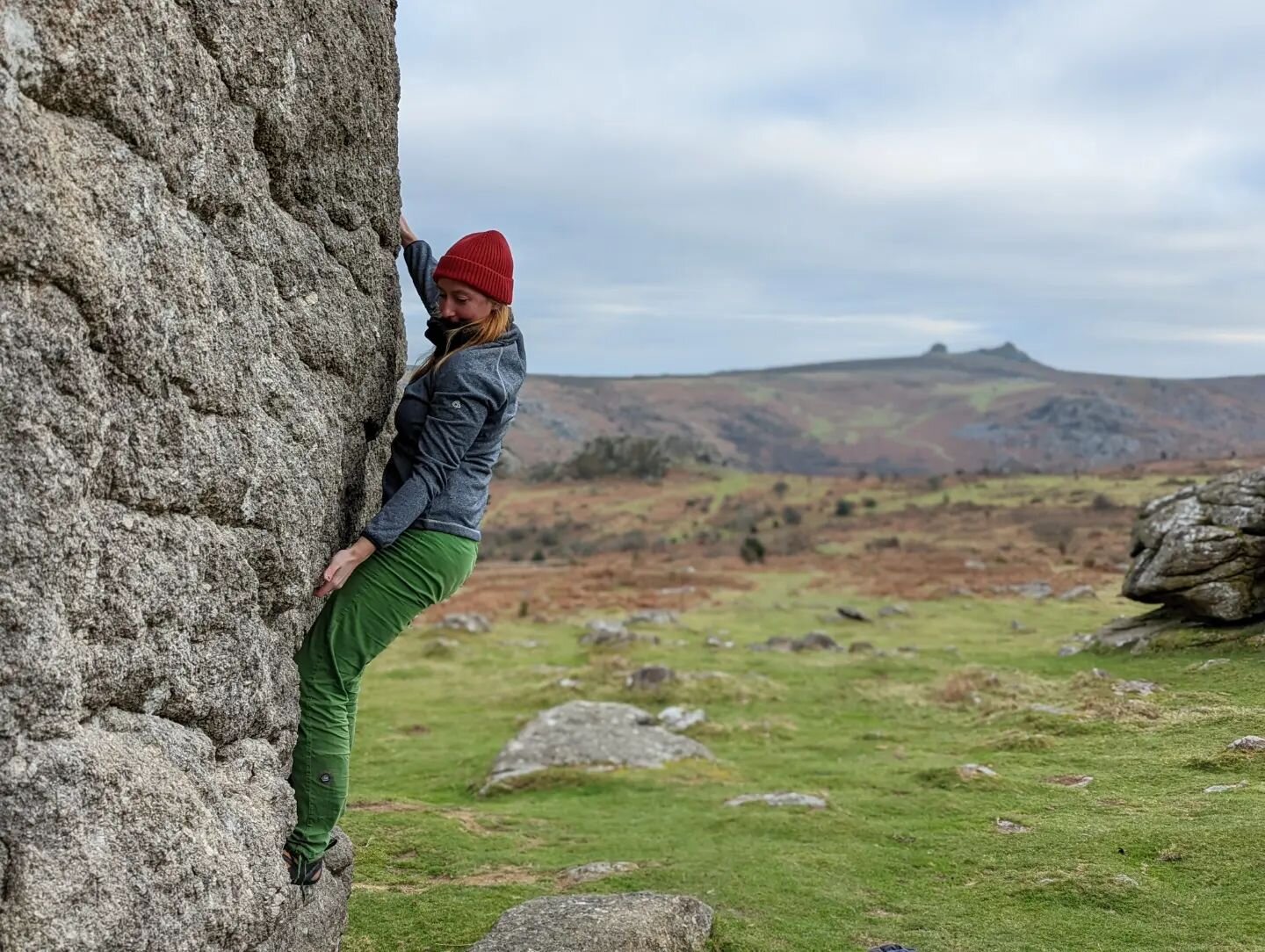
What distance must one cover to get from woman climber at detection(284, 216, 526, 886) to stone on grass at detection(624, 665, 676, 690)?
1331cm

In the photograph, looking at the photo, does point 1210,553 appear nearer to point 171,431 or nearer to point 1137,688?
point 1137,688

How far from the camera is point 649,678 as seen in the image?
19859 mm

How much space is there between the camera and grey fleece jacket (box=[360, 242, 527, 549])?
6.12m

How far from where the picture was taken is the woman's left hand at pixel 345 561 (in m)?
6.08

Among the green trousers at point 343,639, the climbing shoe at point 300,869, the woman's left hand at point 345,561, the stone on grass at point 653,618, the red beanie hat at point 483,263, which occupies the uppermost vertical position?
the red beanie hat at point 483,263

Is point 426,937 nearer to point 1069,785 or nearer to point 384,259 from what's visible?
point 384,259

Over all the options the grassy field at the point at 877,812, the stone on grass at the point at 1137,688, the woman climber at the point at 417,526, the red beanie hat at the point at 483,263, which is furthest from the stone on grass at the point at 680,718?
the red beanie hat at the point at 483,263

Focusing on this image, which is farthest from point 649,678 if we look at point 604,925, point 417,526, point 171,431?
point 171,431

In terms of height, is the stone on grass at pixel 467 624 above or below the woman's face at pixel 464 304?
below

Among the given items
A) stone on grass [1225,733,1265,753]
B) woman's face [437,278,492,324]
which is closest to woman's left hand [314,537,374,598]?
woman's face [437,278,492,324]

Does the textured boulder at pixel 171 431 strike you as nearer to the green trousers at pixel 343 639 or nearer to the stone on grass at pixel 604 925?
the green trousers at pixel 343 639

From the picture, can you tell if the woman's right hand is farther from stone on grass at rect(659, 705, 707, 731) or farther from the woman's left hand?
stone on grass at rect(659, 705, 707, 731)

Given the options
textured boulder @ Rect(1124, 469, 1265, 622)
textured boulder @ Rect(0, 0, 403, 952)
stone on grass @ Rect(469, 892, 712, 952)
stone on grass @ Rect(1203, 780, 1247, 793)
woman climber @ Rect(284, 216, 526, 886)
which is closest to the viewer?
textured boulder @ Rect(0, 0, 403, 952)

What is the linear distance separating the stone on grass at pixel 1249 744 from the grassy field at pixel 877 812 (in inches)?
6.2
